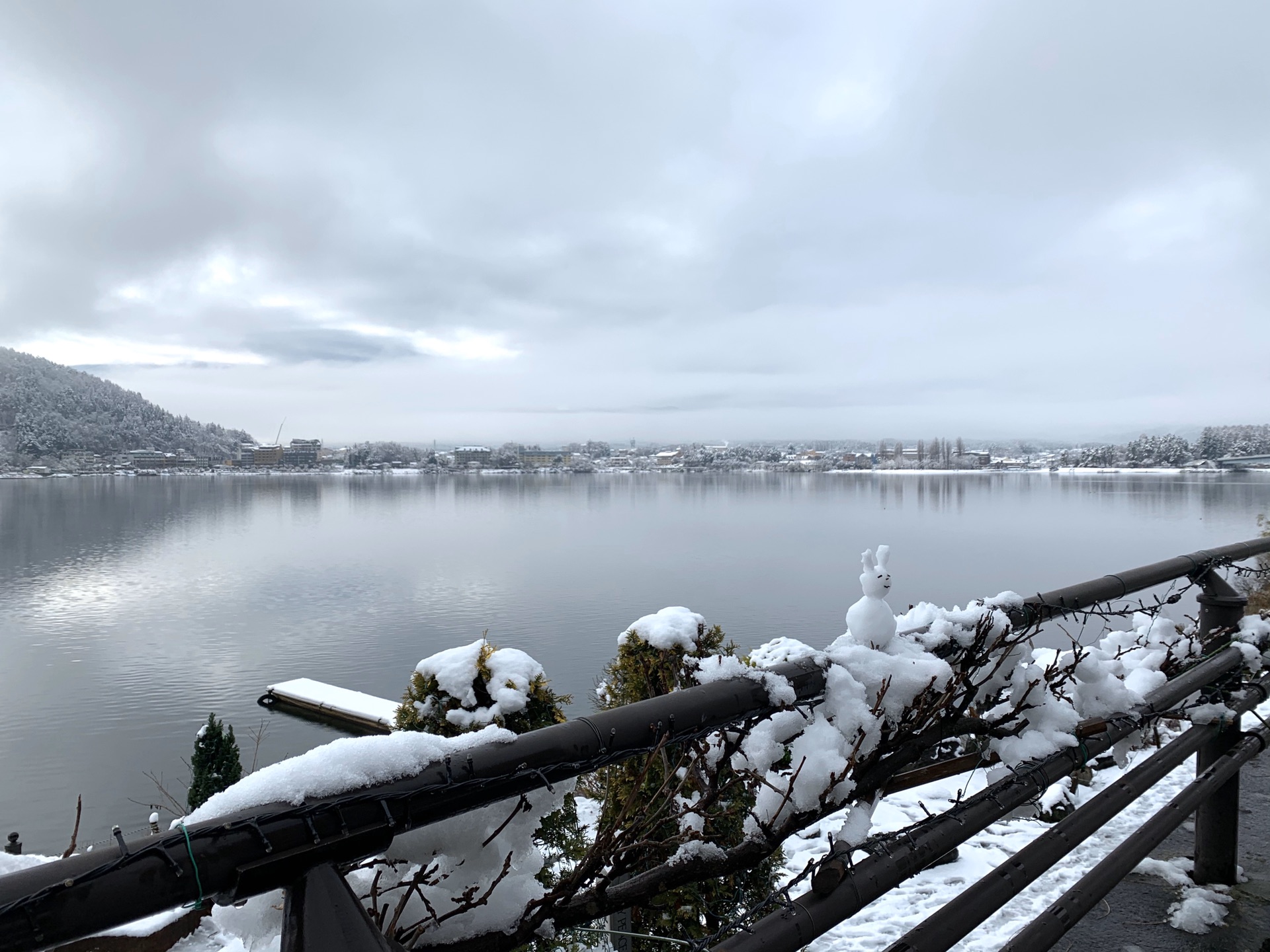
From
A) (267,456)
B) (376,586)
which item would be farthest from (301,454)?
(376,586)

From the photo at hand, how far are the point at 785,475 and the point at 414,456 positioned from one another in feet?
236

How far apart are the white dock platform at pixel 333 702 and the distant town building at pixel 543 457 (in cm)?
12101

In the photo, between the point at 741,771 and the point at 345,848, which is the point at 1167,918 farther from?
the point at 345,848

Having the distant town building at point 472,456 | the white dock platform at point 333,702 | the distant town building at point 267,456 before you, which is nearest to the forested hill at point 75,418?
the distant town building at point 267,456

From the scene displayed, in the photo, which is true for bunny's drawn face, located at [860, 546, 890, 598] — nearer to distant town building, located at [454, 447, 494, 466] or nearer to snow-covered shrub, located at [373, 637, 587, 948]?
snow-covered shrub, located at [373, 637, 587, 948]

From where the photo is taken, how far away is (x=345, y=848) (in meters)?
0.63

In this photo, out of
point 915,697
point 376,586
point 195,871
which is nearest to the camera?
point 195,871

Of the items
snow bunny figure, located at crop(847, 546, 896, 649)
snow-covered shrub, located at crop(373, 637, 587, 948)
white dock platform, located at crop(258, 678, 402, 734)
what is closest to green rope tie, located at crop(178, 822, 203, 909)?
snow-covered shrub, located at crop(373, 637, 587, 948)

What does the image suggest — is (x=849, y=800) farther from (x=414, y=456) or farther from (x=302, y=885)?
(x=414, y=456)

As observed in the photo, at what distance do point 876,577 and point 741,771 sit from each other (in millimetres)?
674

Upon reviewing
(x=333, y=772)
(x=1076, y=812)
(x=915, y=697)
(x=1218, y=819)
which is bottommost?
(x=1218, y=819)

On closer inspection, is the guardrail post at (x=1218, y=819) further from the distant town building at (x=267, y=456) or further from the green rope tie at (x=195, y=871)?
the distant town building at (x=267, y=456)

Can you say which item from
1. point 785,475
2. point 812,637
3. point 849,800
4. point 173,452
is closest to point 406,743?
point 849,800

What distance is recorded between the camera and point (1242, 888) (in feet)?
7.69
